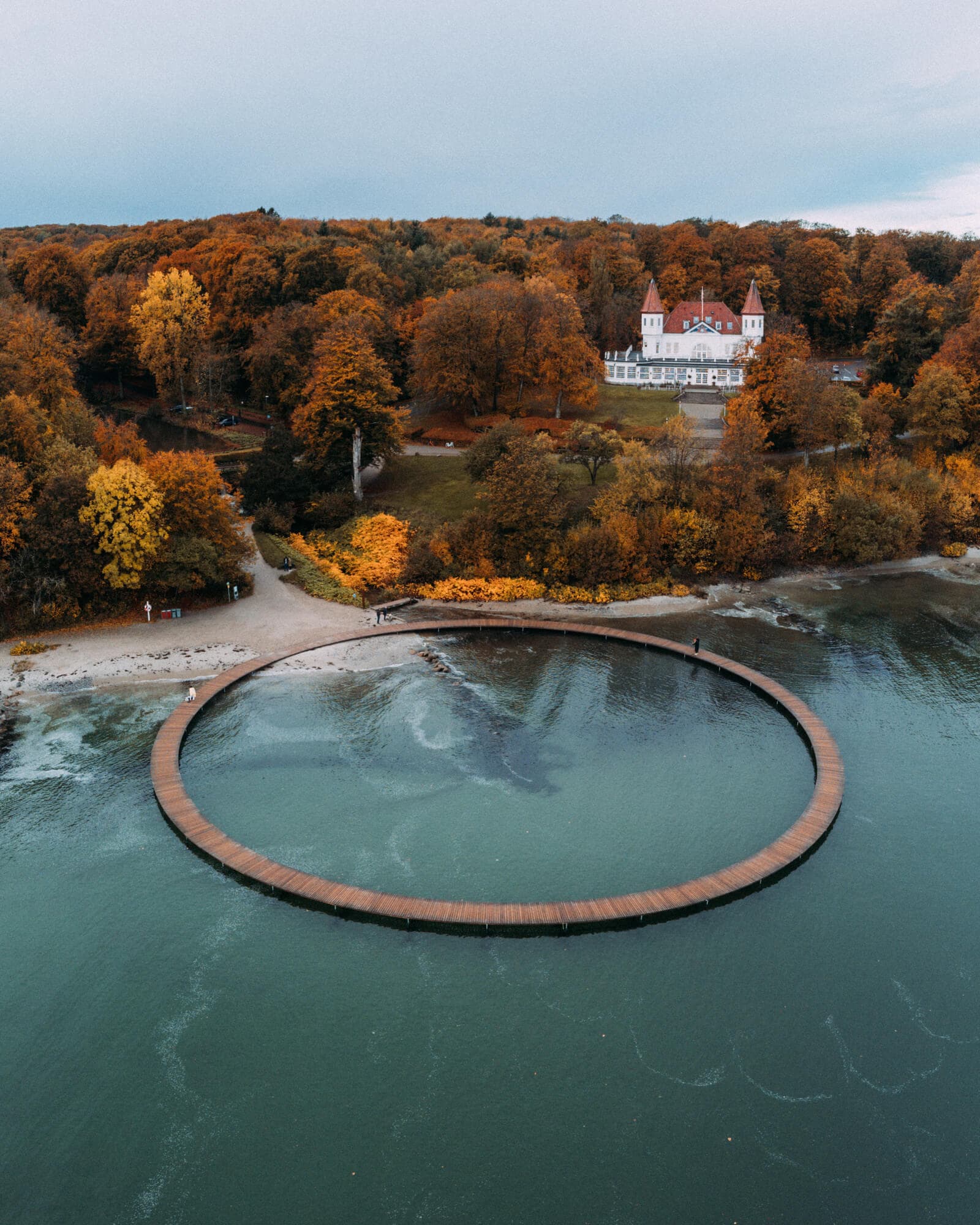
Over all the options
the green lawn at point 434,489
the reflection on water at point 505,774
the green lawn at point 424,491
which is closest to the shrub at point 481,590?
the green lawn at point 434,489

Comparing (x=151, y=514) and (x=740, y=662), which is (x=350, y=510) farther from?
(x=740, y=662)

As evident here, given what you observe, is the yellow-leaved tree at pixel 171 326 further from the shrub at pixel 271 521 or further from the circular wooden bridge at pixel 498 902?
the circular wooden bridge at pixel 498 902

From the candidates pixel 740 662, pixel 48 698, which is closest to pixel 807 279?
pixel 740 662

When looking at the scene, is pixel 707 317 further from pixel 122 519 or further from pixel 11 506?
pixel 11 506

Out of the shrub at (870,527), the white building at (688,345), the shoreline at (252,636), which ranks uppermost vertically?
the white building at (688,345)

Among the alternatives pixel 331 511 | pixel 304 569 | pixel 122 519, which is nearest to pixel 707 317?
pixel 331 511

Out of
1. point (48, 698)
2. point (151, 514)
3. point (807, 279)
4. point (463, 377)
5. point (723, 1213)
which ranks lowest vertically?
point (723, 1213)
